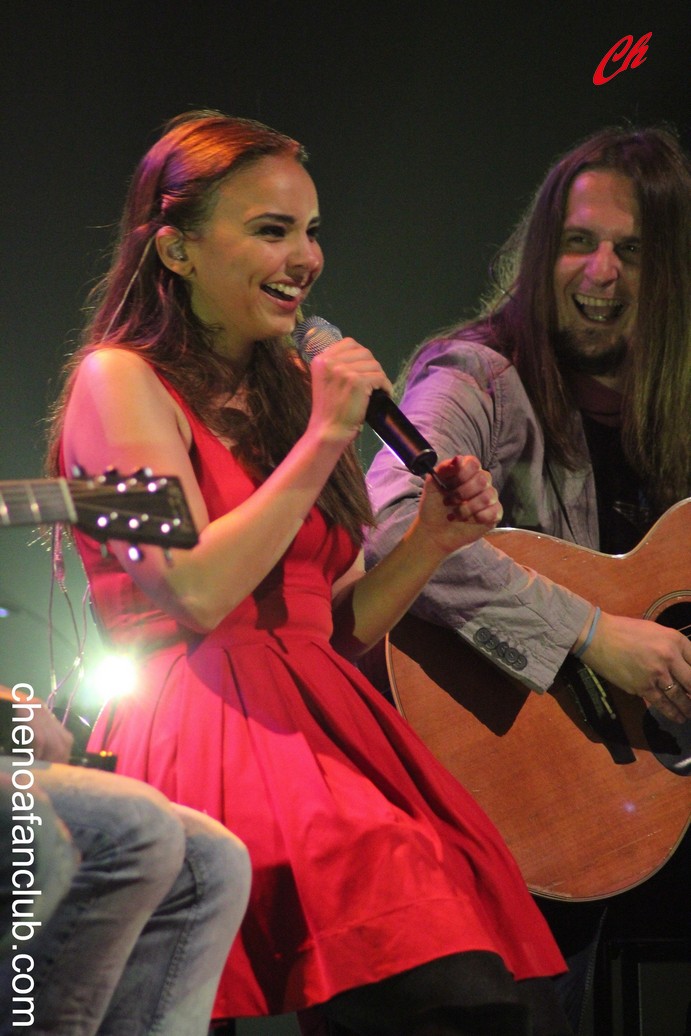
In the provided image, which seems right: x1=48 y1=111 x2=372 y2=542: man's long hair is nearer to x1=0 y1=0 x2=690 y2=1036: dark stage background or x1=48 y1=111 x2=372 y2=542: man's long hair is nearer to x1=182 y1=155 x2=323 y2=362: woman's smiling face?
x1=182 y1=155 x2=323 y2=362: woman's smiling face

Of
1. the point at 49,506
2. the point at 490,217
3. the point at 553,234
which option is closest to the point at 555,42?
the point at 490,217

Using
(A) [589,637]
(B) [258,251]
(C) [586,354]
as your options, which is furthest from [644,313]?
(B) [258,251]

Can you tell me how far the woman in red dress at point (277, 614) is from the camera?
1.47 metres

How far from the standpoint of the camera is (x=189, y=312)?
1949 millimetres

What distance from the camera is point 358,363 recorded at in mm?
1703

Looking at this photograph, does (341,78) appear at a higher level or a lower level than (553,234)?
higher

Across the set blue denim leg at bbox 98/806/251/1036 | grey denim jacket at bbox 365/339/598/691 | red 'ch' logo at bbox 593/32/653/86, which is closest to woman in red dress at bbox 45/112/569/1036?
blue denim leg at bbox 98/806/251/1036

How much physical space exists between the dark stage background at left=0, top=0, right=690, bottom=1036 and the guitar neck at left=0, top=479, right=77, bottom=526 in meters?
1.13

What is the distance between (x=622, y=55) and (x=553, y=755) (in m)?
1.85

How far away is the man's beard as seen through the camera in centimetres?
271

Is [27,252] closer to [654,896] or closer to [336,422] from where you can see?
[336,422]

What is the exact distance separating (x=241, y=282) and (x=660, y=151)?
131 centimetres

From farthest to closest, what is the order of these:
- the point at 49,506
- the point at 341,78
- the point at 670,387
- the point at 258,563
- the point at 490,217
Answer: the point at 490,217 → the point at 341,78 → the point at 670,387 → the point at 258,563 → the point at 49,506

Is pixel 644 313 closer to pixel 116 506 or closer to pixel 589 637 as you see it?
pixel 589 637
